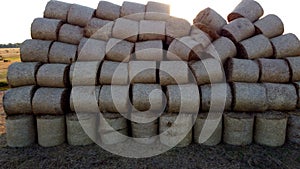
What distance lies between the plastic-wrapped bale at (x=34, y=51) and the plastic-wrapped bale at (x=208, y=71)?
385cm

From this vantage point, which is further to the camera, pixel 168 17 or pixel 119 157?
pixel 168 17

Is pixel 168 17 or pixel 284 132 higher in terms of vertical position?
pixel 168 17

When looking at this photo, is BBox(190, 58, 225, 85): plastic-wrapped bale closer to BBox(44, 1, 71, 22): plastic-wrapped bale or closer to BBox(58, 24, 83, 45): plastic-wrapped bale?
BBox(58, 24, 83, 45): plastic-wrapped bale

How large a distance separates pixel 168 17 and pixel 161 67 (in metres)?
1.58

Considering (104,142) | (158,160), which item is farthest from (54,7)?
(158,160)

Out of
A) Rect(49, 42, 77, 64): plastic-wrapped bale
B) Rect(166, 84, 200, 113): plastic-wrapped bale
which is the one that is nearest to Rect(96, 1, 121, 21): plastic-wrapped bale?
Rect(49, 42, 77, 64): plastic-wrapped bale

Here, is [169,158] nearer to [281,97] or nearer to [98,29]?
[281,97]

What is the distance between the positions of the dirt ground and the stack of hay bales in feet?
0.77

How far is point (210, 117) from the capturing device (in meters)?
5.31

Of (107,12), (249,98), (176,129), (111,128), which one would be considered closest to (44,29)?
(107,12)

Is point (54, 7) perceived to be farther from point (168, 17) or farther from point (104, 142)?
point (104, 142)

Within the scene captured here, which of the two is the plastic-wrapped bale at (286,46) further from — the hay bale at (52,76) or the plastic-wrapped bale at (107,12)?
the hay bale at (52,76)

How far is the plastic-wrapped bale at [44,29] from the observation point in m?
6.16

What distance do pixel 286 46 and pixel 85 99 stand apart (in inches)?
216
